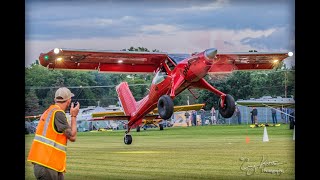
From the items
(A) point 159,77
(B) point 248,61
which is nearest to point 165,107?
(A) point 159,77

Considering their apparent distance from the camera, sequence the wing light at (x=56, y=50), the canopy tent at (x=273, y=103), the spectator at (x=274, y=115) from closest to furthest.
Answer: the wing light at (x=56, y=50) < the canopy tent at (x=273, y=103) < the spectator at (x=274, y=115)

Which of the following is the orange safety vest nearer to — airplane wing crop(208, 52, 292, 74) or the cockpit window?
the cockpit window

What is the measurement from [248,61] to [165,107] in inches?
41.8

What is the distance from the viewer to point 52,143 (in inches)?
260

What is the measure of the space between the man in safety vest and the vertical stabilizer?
1.96 meters

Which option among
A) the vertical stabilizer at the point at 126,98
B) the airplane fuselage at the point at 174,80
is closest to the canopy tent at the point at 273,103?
the airplane fuselage at the point at 174,80

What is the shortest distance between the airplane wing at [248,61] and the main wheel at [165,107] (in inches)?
22.9

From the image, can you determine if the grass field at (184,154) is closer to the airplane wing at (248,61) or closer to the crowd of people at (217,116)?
the crowd of people at (217,116)

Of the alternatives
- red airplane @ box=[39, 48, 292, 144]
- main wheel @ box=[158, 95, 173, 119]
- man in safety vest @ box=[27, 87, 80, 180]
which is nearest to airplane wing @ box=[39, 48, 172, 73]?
red airplane @ box=[39, 48, 292, 144]

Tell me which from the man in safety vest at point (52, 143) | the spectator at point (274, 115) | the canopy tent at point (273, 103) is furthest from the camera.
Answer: the spectator at point (274, 115)

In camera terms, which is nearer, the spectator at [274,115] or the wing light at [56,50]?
the wing light at [56,50]

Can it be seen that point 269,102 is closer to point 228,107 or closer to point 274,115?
point 274,115

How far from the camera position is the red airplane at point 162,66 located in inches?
324
